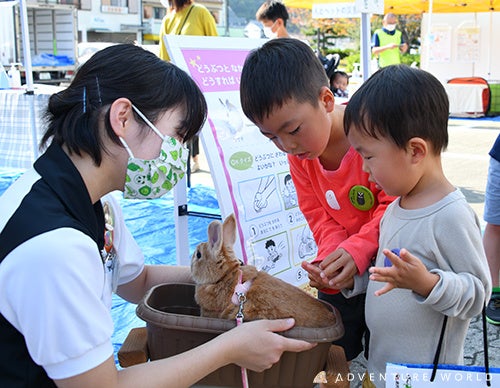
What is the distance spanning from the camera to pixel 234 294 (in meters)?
1.52

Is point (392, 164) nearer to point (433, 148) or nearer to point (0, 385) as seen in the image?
point (433, 148)

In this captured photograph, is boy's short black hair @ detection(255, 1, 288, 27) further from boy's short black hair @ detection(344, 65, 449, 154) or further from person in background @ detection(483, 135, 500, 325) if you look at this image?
boy's short black hair @ detection(344, 65, 449, 154)

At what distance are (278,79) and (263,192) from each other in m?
1.21

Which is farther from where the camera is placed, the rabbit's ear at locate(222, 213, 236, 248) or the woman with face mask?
the rabbit's ear at locate(222, 213, 236, 248)

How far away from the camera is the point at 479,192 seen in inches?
220

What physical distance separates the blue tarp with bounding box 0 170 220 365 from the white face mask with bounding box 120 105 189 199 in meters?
1.67

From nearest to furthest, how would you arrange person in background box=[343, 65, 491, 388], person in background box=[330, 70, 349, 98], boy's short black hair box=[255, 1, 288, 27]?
person in background box=[343, 65, 491, 388]
boy's short black hair box=[255, 1, 288, 27]
person in background box=[330, 70, 349, 98]

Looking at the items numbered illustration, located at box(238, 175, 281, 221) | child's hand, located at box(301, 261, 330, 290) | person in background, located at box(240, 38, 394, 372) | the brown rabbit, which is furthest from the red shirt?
numbered illustration, located at box(238, 175, 281, 221)

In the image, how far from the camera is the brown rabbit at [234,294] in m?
1.48

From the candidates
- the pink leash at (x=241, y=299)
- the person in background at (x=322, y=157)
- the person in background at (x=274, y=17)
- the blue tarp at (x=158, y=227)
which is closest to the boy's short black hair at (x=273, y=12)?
the person in background at (x=274, y=17)

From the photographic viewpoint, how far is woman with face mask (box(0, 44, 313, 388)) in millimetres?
1103

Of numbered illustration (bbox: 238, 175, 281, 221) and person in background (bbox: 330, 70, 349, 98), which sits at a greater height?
person in background (bbox: 330, 70, 349, 98)

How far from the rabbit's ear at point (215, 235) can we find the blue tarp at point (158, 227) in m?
1.56

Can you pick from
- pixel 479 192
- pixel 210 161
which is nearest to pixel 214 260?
pixel 210 161
